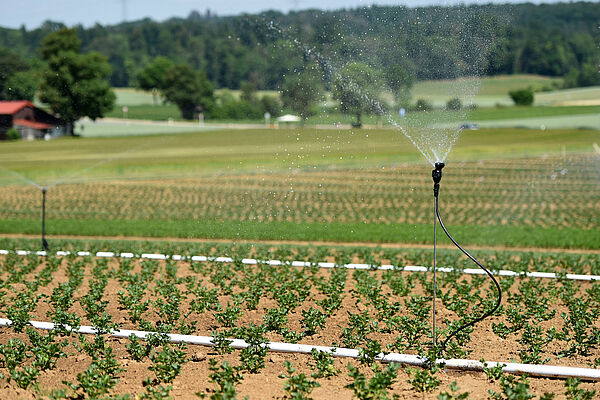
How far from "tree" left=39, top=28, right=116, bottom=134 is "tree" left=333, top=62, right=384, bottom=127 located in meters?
11.2

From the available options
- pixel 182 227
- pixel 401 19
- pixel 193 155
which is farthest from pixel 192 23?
pixel 401 19

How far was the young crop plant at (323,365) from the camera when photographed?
821cm

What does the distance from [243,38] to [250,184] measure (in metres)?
14.5

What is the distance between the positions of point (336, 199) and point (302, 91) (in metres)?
13.5

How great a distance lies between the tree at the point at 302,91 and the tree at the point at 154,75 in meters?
41.0

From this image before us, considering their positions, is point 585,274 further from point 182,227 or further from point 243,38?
point 182,227

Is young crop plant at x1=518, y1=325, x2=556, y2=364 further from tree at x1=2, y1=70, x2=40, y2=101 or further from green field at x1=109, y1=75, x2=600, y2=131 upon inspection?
green field at x1=109, y1=75, x2=600, y2=131

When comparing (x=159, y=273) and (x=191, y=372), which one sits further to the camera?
(x=159, y=273)

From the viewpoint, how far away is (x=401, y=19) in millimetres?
10156

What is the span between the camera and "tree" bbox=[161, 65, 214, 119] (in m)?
49.8

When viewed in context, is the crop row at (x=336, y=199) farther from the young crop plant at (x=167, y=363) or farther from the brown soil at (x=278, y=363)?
the young crop plant at (x=167, y=363)

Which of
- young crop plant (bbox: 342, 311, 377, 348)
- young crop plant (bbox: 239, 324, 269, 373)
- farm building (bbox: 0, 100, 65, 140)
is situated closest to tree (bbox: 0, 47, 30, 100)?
farm building (bbox: 0, 100, 65, 140)

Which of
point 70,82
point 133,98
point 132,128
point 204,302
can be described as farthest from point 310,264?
point 133,98

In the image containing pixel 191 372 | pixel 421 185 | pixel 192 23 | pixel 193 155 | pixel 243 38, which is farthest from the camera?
pixel 192 23
